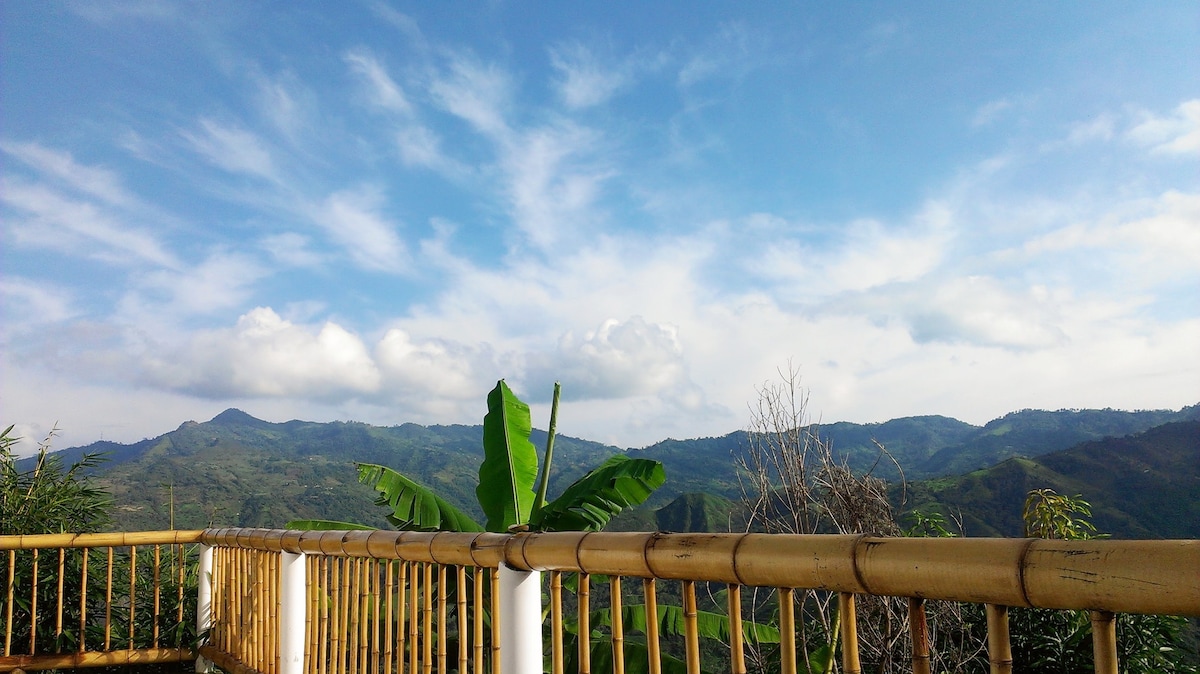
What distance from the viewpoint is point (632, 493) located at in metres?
4.57

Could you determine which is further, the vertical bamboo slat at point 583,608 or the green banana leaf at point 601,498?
the green banana leaf at point 601,498

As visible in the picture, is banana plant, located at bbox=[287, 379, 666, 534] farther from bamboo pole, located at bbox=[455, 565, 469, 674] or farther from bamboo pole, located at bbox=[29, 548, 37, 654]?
bamboo pole, located at bbox=[455, 565, 469, 674]

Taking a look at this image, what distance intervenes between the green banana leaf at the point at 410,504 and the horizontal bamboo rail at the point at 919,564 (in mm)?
3488

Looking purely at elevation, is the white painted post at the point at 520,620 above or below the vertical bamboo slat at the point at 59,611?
above

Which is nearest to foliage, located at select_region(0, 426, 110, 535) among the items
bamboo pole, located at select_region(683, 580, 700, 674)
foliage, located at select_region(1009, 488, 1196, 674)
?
bamboo pole, located at select_region(683, 580, 700, 674)

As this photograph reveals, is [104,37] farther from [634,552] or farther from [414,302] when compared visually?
[634,552]

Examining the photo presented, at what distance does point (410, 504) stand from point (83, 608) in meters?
1.88

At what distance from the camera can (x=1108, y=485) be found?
67.9 feet

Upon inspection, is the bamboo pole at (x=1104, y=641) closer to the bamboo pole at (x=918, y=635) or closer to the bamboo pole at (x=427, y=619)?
the bamboo pole at (x=918, y=635)

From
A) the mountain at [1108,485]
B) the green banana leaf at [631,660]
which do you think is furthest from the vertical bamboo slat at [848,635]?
the mountain at [1108,485]

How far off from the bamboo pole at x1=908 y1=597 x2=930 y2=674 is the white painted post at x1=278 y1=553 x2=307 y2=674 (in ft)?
6.93

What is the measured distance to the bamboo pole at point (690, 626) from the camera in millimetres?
1188

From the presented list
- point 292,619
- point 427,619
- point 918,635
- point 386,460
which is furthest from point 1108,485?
point 386,460

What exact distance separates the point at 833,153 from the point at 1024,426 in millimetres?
51259
